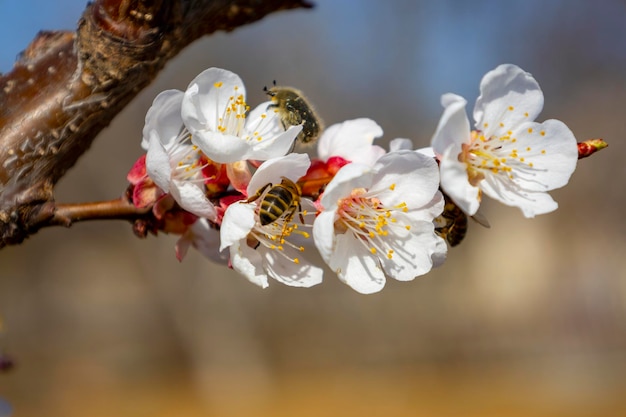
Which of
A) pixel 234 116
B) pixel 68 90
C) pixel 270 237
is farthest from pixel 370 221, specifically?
pixel 68 90

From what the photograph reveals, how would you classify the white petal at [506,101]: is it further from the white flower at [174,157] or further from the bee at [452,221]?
the white flower at [174,157]

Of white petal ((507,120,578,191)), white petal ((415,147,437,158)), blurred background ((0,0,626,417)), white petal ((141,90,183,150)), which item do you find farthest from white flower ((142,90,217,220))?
blurred background ((0,0,626,417))

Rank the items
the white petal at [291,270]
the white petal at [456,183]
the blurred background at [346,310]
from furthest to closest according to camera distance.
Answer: the blurred background at [346,310], the white petal at [291,270], the white petal at [456,183]

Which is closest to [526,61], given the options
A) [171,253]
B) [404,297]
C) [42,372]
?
[404,297]

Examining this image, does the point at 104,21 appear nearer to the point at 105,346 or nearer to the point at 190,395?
the point at 190,395

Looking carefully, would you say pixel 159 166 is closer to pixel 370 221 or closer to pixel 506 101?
pixel 370 221

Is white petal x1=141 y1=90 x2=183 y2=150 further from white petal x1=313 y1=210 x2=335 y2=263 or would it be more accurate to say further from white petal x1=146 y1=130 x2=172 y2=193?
white petal x1=313 y1=210 x2=335 y2=263

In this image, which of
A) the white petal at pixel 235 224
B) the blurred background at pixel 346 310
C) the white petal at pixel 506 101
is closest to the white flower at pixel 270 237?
the white petal at pixel 235 224
